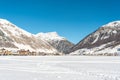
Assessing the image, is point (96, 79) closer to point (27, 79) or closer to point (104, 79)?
point (104, 79)

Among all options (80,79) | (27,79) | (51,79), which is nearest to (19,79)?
(27,79)

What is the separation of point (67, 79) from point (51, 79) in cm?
131

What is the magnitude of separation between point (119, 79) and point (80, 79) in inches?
125

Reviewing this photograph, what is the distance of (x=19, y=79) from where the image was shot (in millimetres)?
23172

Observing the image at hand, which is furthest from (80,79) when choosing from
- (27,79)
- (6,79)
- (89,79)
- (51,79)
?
(6,79)

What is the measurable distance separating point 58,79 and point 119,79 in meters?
4.99

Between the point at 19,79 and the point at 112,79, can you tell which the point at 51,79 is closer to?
the point at 19,79

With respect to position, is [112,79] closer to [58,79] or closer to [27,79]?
[58,79]

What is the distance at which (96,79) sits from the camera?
2316cm

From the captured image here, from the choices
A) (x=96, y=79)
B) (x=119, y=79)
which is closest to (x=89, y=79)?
(x=96, y=79)

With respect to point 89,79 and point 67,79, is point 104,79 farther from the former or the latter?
point 67,79

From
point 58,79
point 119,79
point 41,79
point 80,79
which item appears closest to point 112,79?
point 119,79

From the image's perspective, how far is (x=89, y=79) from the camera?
23219 millimetres

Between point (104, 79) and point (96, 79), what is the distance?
0.65 metres
